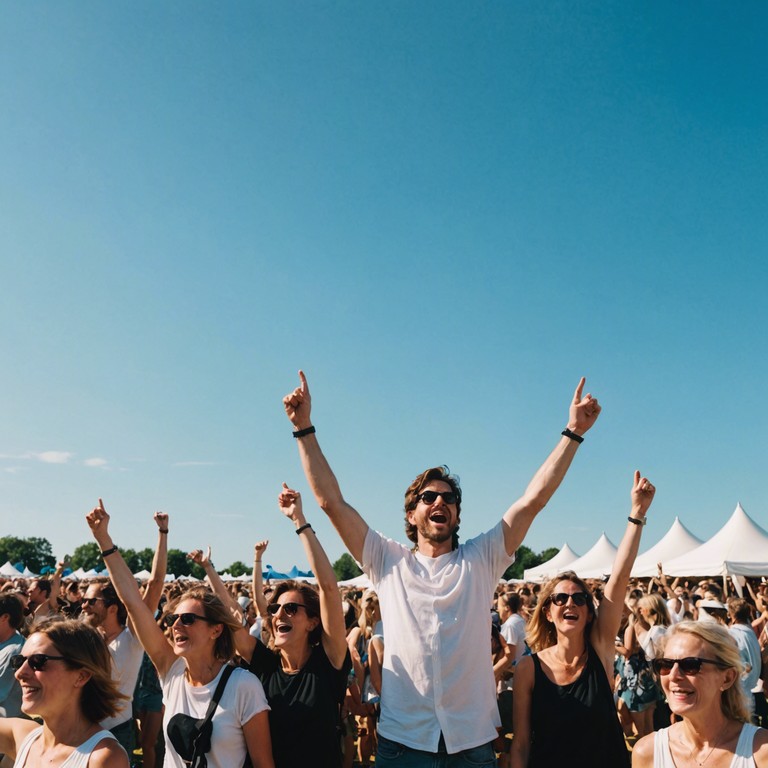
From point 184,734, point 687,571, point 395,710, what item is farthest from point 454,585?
point 687,571

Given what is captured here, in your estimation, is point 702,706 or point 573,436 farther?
point 573,436

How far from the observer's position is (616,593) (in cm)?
344

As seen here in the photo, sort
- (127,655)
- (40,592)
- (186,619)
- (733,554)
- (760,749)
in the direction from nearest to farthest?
(760,749) → (186,619) → (127,655) → (40,592) → (733,554)

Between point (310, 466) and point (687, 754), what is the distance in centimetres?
195

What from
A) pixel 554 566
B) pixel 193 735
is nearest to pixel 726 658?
pixel 193 735

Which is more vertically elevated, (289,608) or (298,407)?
(298,407)

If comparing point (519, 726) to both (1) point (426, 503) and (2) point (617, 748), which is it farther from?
(1) point (426, 503)

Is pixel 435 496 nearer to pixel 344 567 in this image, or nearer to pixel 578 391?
pixel 578 391

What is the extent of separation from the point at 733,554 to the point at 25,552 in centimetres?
12841

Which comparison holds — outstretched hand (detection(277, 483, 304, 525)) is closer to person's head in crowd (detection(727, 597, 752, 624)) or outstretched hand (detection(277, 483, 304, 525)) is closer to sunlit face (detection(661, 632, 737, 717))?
sunlit face (detection(661, 632, 737, 717))

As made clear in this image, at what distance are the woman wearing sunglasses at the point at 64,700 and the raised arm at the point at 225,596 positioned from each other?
2.66 ft

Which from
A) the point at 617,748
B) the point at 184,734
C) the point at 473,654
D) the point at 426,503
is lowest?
the point at 617,748

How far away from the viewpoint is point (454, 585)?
3035mm

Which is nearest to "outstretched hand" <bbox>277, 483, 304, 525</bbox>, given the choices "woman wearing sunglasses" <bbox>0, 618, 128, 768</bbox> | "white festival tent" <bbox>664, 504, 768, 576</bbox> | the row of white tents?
"woman wearing sunglasses" <bbox>0, 618, 128, 768</bbox>
